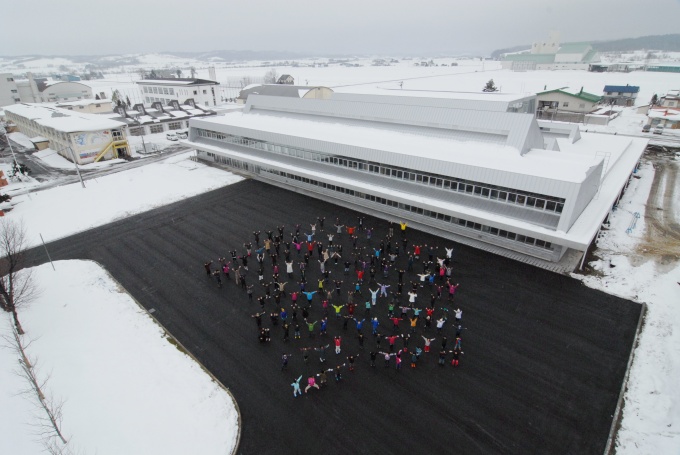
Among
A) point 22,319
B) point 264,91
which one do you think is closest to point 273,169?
point 22,319

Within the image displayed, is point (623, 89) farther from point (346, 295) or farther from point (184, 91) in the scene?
point (184, 91)

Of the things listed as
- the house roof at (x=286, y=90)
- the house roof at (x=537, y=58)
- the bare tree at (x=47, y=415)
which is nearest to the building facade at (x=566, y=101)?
the house roof at (x=286, y=90)

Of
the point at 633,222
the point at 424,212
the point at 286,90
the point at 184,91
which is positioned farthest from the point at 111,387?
the point at 184,91

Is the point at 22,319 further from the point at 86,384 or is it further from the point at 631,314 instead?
the point at 631,314

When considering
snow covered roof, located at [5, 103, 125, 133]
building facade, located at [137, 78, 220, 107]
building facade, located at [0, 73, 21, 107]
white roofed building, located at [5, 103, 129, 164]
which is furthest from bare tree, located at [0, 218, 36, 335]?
building facade, located at [0, 73, 21, 107]

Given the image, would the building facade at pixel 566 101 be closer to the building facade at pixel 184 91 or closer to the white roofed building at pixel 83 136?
the white roofed building at pixel 83 136

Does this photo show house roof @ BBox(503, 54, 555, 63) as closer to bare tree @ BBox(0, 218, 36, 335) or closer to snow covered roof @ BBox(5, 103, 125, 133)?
snow covered roof @ BBox(5, 103, 125, 133)
